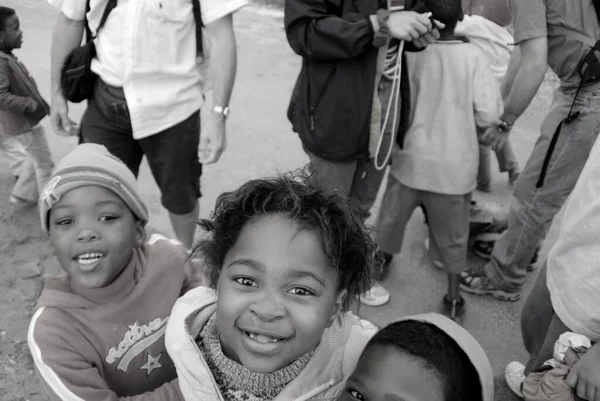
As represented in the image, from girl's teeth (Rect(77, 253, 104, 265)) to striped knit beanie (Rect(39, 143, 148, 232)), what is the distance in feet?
0.59

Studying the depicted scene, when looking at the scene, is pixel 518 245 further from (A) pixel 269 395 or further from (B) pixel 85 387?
(B) pixel 85 387

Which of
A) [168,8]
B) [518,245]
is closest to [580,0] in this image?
[518,245]

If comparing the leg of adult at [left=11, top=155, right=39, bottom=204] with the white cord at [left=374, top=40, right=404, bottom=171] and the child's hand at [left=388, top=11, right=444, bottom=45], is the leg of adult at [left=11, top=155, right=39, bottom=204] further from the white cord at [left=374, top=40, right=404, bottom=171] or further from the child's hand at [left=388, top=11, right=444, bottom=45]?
the child's hand at [left=388, top=11, right=444, bottom=45]

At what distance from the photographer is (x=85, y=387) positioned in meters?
1.33

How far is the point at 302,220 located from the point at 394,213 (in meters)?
1.54

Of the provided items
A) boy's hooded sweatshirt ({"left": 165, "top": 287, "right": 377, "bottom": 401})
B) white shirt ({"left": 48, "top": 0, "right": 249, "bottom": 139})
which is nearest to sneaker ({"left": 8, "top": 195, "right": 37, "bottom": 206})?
white shirt ({"left": 48, "top": 0, "right": 249, "bottom": 139})

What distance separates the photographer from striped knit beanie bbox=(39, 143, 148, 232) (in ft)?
4.95

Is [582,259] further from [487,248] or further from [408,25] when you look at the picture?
[487,248]

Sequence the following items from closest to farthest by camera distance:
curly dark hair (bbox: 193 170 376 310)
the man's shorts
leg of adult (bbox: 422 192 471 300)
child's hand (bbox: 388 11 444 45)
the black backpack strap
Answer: curly dark hair (bbox: 193 170 376 310) < child's hand (bbox: 388 11 444 45) < the black backpack strap < the man's shorts < leg of adult (bbox: 422 192 471 300)

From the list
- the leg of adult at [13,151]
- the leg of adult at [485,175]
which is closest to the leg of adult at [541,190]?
the leg of adult at [485,175]

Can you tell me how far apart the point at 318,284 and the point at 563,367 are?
0.78 meters

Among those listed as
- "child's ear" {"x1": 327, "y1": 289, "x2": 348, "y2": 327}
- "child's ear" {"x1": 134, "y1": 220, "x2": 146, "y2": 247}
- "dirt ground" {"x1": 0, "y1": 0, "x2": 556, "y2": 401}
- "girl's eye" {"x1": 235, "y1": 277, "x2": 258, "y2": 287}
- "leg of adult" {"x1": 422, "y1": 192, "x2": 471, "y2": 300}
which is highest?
"girl's eye" {"x1": 235, "y1": 277, "x2": 258, "y2": 287}

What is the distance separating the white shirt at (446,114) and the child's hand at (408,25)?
247 millimetres

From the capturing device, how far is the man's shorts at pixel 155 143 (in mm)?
2322
